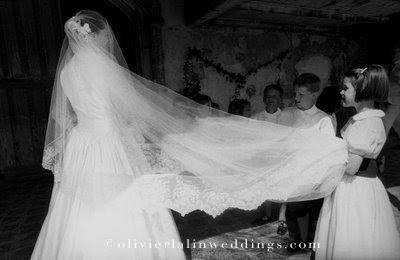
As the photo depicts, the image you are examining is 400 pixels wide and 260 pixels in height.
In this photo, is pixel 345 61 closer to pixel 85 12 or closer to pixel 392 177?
pixel 392 177

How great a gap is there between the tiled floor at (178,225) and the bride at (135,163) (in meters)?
1.08

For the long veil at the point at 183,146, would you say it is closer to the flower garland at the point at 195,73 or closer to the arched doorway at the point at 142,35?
the arched doorway at the point at 142,35

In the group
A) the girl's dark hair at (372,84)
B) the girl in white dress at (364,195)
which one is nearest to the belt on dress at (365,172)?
the girl in white dress at (364,195)

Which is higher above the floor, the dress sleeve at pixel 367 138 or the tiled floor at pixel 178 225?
the dress sleeve at pixel 367 138

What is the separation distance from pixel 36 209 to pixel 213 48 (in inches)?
195

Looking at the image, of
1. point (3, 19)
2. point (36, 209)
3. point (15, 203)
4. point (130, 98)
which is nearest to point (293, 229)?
point (130, 98)

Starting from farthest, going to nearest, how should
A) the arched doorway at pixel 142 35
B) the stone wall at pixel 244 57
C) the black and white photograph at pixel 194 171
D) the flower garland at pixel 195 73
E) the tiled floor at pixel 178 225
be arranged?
the flower garland at pixel 195 73, the stone wall at pixel 244 57, the arched doorway at pixel 142 35, the tiled floor at pixel 178 225, the black and white photograph at pixel 194 171

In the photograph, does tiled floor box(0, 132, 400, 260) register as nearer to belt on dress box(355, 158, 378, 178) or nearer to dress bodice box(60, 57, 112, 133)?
belt on dress box(355, 158, 378, 178)

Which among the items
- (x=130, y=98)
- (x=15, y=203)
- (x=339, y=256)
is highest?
(x=130, y=98)

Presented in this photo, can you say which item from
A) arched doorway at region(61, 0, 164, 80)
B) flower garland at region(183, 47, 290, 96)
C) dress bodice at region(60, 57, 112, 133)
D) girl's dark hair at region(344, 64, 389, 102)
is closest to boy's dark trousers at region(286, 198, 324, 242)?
girl's dark hair at region(344, 64, 389, 102)

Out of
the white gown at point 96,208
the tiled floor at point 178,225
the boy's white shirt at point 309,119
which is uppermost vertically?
the boy's white shirt at point 309,119

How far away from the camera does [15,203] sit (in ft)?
15.2

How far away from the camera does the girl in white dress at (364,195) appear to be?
1.98m

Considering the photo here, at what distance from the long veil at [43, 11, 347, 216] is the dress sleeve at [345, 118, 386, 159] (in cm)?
11
